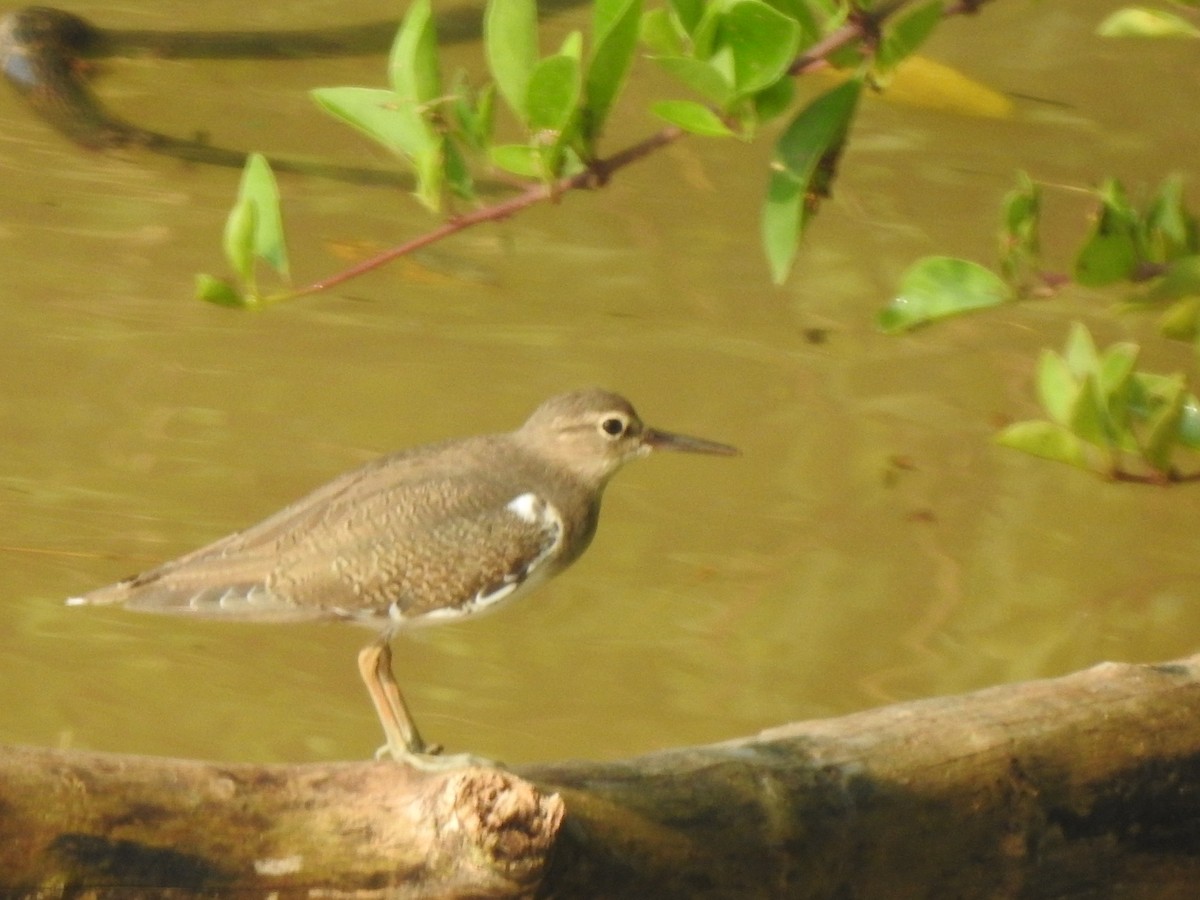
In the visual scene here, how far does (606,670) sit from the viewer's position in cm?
425

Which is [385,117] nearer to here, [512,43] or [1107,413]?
[512,43]

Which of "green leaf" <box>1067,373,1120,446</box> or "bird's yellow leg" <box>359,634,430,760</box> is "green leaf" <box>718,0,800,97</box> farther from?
"bird's yellow leg" <box>359,634,430,760</box>

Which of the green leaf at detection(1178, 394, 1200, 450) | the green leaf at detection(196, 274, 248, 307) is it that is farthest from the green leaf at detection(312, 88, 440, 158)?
the green leaf at detection(1178, 394, 1200, 450)

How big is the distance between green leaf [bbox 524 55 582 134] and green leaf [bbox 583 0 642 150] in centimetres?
3

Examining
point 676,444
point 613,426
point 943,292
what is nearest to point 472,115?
point 943,292

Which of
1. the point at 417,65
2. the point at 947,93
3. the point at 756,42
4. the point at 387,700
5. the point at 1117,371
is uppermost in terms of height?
the point at 756,42

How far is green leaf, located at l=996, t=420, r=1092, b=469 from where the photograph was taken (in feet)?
7.20

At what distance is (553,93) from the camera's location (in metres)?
1.81

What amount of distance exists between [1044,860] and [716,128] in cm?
128

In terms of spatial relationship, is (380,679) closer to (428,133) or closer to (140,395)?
(428,133)

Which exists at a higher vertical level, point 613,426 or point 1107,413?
point 1107,413

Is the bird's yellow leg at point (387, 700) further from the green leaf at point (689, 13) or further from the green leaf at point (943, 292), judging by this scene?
the green leaf at point (689, 13)

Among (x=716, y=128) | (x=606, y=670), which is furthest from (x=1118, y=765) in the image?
(x=606, y=670)

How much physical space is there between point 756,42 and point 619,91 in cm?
21
